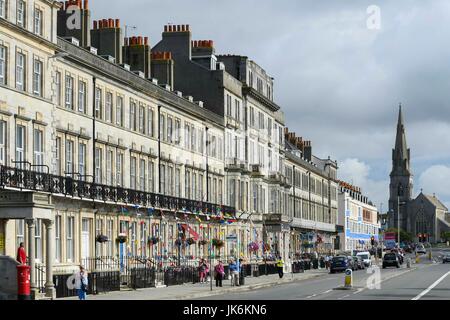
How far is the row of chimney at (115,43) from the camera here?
57.5m

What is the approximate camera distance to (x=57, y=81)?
5116 centimetres

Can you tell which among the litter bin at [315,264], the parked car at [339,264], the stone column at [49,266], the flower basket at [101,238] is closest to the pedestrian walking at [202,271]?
the flower basket at [101,238]

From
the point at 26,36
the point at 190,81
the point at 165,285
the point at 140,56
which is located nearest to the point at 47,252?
the point at 26,36

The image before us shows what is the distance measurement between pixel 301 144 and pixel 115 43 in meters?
88.1

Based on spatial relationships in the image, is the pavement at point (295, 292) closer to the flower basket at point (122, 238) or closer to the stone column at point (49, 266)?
the stone column at point (49, 266)

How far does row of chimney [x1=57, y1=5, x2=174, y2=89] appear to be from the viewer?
5753 cm

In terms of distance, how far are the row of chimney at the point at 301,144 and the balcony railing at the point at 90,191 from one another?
64.5 meters

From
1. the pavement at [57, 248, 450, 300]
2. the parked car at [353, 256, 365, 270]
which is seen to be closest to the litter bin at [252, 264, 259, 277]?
the pavement at [57, 248, 450, 300]

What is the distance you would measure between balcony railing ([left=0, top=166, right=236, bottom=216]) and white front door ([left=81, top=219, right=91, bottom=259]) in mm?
1505

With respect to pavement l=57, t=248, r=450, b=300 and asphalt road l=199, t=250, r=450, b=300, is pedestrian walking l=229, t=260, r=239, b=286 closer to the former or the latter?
pavement l=57, t=248, r=450, b=300

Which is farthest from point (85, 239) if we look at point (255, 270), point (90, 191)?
point (255, 270)

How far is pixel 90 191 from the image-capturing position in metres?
52.7
